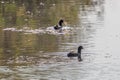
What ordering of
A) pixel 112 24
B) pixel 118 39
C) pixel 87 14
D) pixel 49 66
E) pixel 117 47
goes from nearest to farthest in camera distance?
pixel 49 66
pixel 117 47
pixel 118 39
pixel 112 24
pixel 87 14

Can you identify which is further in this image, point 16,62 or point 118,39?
point 118,39

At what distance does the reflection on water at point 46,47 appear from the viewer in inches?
968

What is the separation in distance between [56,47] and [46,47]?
0.59 meters

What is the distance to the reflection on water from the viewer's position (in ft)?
80.7

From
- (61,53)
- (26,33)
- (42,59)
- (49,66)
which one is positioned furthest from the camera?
(26,33)

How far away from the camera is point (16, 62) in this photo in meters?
27.3

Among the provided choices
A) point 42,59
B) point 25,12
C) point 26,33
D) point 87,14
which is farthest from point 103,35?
point 25,12

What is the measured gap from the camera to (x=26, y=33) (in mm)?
39906

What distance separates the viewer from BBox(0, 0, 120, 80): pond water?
967 inches

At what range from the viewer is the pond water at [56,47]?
24.6m

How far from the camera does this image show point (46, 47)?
1283 inches

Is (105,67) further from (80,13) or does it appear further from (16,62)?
(80,13)

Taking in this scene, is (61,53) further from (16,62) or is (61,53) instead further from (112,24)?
(112,24)

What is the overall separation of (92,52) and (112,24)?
16.0 m
